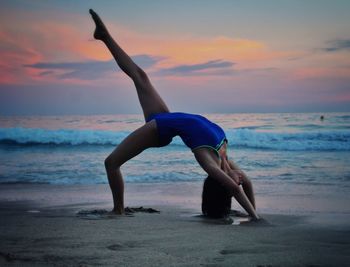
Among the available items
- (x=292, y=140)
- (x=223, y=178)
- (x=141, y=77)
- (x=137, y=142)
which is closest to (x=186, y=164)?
(x=141, y=77)

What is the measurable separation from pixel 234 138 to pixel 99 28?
16.6m

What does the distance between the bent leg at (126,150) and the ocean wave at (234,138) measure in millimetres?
14532

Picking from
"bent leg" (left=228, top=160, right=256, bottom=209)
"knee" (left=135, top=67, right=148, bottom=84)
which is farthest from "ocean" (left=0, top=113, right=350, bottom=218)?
"knee" (left=135, top=67, right=148, bottom=84)

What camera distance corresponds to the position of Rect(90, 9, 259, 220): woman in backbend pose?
4730mm

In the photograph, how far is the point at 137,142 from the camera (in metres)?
5.07

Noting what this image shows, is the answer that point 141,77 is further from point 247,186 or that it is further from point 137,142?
point 247,186

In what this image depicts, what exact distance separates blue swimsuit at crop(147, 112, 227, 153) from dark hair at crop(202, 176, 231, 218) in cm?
38

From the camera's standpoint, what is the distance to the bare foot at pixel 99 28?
5480mm

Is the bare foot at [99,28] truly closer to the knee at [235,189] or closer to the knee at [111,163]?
the knee at [111,163]

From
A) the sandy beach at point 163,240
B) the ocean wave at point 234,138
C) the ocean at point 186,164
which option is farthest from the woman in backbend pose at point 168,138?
the ocean wave at point 234,138

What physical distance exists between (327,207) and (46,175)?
19.6 ft

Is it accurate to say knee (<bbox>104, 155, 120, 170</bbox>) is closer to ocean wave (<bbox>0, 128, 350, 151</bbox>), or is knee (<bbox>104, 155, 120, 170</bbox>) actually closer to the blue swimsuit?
the blue swimsuit

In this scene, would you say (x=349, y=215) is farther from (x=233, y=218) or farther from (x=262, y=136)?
(x=262, y=136)

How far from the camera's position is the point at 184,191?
24.9ft
